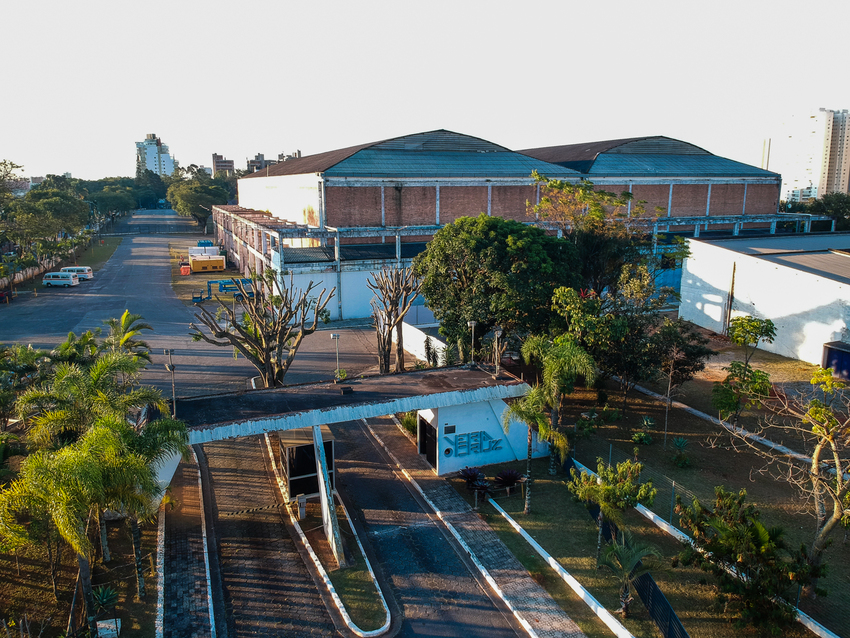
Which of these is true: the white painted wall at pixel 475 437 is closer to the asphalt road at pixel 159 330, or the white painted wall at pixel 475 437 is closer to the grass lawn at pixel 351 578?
the grass lawn at pixel 351 578

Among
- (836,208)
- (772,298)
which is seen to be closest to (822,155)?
(836,208)

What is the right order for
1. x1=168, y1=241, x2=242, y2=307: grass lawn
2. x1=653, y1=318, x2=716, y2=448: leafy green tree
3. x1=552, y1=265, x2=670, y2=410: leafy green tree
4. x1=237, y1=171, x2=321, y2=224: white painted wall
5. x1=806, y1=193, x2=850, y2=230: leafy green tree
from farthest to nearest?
x1=806, y1=193, x2=850, y2=230: leafy green tree
x1=237, y1=171, x2=321, y2=224: white painted wall
x1=168, y1=241, x2=242, y2=307: grass lawn
x1=653, y1=318, x2=716, y2=448: leafy green tree
x1=552, y1=265, x2=670, y2=410: leafy green tree

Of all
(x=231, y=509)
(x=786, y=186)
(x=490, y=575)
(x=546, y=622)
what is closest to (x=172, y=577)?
(x=231, y=509)

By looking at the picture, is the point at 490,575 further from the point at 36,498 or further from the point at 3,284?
the point at 3,284

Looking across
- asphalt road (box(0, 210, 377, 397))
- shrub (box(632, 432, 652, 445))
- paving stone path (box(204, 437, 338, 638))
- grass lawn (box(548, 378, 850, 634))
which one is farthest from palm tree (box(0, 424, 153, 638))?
shrub (box(632, 432, 652, 445))

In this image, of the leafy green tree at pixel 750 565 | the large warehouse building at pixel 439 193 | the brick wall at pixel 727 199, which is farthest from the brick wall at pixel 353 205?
the leafy green tree at pixel 750 565

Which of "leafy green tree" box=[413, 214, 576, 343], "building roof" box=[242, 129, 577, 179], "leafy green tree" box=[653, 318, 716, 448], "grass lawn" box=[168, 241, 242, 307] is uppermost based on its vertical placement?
"building roof" box=[242, 129, 577, 179]

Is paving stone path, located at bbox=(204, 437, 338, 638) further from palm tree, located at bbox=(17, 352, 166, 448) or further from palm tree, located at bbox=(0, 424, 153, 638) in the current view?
palm tree, located at bbox=(17, 352, 166, 448)
